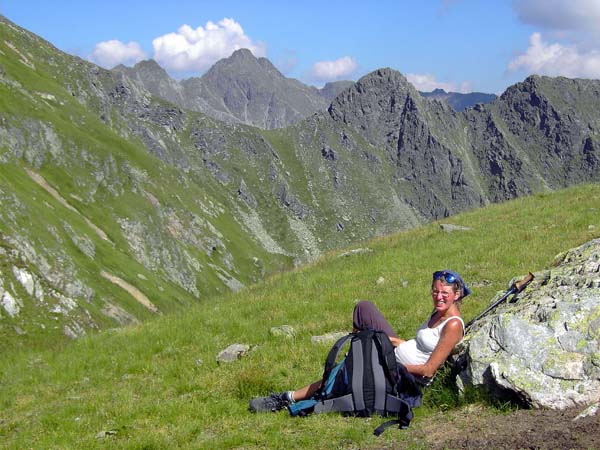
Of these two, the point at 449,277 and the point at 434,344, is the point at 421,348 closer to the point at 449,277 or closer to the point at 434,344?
the point at 434,344

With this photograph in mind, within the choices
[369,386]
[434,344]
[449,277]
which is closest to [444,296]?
[449,277]

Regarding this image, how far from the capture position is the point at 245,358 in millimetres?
12500

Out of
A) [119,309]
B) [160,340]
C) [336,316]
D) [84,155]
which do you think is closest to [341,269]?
[336,316]

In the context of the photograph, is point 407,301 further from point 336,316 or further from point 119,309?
point 119,309

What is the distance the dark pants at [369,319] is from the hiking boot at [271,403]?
6.83 ft

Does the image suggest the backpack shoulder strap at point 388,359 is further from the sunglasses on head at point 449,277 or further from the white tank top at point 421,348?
the sunglasses on head at point 449,277

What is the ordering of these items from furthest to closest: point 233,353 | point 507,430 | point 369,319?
point 233,353 → point 369,319 → point 507,430

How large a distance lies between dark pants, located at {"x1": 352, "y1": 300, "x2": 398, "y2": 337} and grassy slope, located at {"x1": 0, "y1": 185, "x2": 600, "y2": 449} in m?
1.46

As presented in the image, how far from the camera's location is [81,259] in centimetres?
9794

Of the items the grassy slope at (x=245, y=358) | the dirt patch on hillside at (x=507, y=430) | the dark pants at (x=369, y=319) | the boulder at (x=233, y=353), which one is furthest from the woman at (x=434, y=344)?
the boulder at (x=233, y=353)

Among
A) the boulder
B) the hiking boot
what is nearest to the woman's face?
the hiking boot

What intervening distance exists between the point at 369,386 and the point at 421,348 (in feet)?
5.00

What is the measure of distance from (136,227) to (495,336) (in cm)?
14287

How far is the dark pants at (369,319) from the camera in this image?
408 inches
